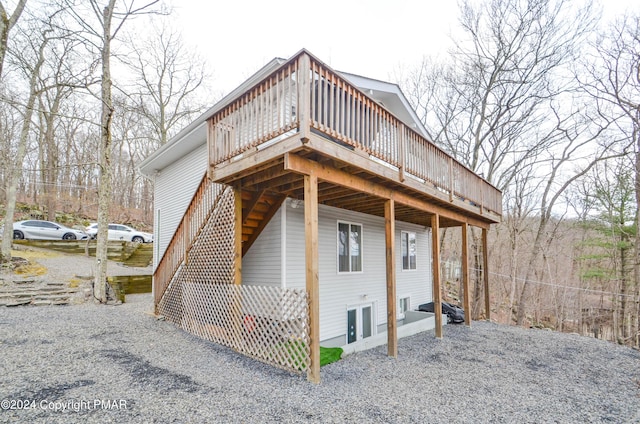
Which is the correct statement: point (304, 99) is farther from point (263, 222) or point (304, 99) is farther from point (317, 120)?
point (263, 222)

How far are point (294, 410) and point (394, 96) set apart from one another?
28.2 feet

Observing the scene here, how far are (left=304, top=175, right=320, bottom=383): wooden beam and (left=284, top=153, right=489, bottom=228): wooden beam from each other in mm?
172

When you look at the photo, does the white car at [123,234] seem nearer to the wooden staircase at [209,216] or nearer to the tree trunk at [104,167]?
the tree trunk at [104,167]

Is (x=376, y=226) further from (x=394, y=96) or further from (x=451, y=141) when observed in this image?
(x=451, y=141)

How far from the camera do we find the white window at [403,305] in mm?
10789

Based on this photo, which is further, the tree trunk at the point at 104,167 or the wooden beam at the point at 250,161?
the tree trunk at the point at 104,167

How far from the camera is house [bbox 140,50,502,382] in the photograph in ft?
15.0

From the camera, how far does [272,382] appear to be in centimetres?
435

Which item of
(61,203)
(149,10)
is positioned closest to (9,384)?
(149,10)

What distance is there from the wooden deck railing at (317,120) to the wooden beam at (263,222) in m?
1.47

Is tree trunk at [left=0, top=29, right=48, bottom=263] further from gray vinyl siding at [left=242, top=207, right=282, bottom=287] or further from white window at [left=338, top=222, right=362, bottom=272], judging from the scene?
white window at [left=338, top=222, right=362, bottom=272]

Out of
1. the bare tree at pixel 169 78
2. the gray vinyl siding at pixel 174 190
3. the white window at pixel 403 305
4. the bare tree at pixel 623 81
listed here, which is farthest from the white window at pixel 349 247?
the bare tree at pixel 169 78

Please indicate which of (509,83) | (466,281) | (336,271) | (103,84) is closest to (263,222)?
(336,271)

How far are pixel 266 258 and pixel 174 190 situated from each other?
5.55m
